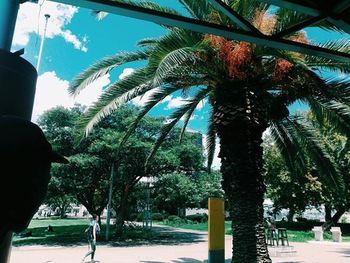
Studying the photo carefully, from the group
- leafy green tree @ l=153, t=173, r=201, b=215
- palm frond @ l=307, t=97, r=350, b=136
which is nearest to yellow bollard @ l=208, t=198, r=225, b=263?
palm frond @ l=307, t=97, r=350, b=136

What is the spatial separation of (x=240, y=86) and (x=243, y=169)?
78.1 inches

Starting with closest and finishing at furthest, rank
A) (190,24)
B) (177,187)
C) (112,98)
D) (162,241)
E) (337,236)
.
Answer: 1. (190,24)
2. (112,98)
3. (162,241)
4. (177,187)
5. (337,236)

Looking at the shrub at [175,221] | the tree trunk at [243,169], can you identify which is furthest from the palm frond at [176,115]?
the shrub at [175,221]

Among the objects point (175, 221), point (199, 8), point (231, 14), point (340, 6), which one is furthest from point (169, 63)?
point (175, 221)

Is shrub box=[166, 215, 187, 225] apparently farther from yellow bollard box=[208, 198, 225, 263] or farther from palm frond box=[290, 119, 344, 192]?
yellow bollard box=[208, 198, 225, 263]

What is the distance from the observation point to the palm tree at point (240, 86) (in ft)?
27.6

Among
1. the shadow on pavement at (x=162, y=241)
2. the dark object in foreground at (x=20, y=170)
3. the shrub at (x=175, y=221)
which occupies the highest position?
the shrub at (x=175, y=221)

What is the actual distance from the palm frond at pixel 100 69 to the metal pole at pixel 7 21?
331 inches

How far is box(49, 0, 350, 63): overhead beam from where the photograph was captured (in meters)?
3.40

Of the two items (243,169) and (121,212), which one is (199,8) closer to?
(243,169)

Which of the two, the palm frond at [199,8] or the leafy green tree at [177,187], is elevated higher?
the palm frond at [199,8]

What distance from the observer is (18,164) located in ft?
3.31

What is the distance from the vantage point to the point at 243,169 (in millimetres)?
8867

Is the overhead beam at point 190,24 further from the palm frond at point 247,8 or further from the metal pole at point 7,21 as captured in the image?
the palm frond at point 247,8
